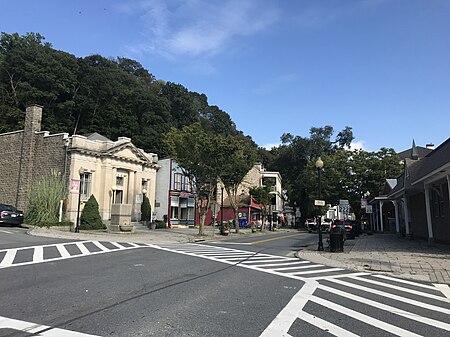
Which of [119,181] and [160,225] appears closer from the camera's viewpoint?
[119,181]

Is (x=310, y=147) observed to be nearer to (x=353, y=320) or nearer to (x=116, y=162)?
(x=116, y=162)

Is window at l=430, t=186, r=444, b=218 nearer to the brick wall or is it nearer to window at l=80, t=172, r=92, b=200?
the brick wall

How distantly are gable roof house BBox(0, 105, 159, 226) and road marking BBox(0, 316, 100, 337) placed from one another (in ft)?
89.4

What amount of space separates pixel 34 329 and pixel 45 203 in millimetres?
26012

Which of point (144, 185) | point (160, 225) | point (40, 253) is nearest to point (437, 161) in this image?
point (40, 253)

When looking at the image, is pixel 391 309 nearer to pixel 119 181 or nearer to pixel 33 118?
pixel 119 181

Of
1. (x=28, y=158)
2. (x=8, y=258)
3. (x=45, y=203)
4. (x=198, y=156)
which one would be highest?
(x=28, y=158)

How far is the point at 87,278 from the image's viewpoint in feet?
30.5

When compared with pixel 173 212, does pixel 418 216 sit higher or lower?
lower

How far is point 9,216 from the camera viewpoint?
26.7 m

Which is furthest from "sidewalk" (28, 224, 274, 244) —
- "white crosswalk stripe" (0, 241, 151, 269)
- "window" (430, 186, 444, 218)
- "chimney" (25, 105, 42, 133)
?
"window" (430, 186, 444, 218)

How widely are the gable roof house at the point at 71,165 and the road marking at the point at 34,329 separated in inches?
1073

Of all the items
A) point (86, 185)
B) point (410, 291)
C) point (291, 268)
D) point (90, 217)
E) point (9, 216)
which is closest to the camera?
point (410, 291)

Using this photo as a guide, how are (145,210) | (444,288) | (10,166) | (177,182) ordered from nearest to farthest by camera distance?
(444,288) < (10,166) < (145,210) < (177,182)
